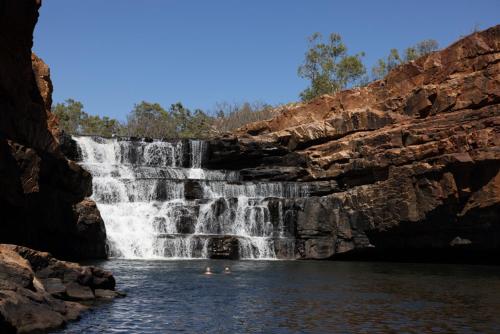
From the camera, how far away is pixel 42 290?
1755 cm

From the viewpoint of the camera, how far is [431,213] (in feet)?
131

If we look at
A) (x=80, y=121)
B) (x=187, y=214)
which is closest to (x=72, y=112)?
(x=80, y=121)

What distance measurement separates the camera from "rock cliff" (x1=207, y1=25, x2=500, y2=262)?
3909 centimetres

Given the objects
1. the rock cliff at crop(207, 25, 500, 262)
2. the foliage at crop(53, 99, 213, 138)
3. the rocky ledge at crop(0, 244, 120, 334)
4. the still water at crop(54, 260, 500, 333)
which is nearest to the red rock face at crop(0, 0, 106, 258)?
the still water at crop(54, 260, 500, 333)

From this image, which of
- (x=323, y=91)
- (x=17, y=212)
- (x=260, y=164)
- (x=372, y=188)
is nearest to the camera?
(x=17, y=212)

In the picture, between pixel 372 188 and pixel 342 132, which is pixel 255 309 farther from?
pixel 342 132

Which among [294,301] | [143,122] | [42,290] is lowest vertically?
[294,301]

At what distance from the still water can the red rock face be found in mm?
5728

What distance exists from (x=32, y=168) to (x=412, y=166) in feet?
75.3

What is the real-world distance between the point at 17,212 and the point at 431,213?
79.1 feet

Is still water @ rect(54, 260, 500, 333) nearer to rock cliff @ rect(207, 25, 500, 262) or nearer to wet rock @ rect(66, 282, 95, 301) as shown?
wet rock @ rect(66, 282, 95, 301)

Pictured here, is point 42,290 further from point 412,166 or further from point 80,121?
point 80,121

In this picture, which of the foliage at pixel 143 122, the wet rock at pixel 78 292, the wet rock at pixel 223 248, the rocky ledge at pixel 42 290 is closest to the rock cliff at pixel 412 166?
the wet rock at pixel 223 248

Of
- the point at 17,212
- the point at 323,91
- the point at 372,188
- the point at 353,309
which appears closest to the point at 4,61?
the point at 17,212
